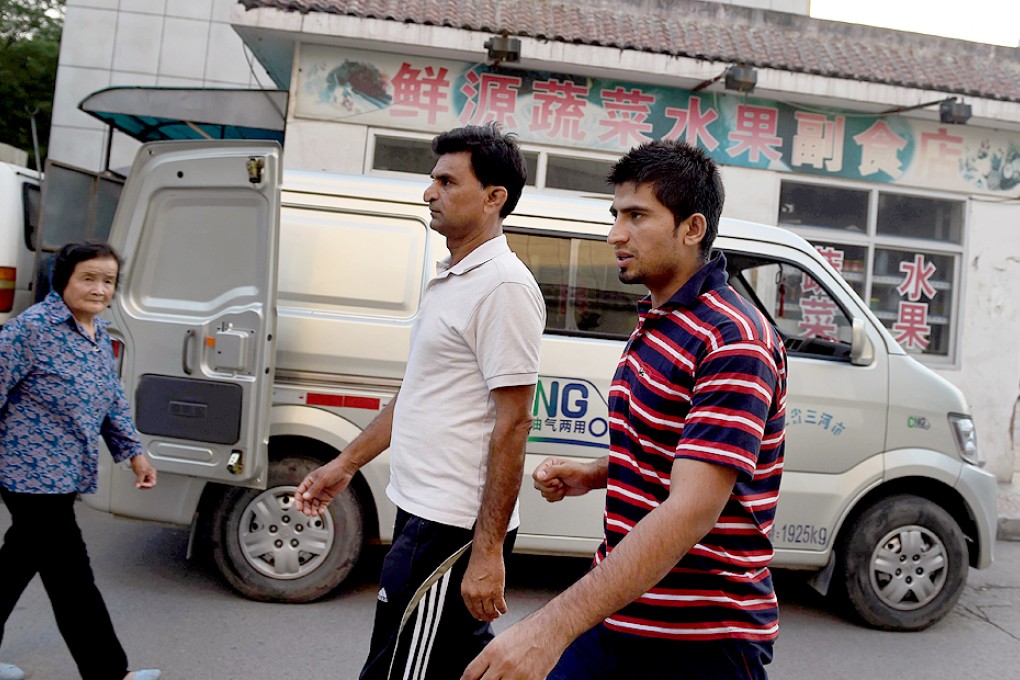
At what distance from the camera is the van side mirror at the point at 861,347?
15.0ft

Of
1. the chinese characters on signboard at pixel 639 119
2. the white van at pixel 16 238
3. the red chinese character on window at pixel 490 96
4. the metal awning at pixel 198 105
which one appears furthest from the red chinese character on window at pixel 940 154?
the white van at pixel 16 238

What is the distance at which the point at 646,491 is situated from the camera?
173 centimetres

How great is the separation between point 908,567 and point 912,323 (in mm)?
5338

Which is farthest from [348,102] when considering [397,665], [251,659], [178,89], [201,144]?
[397,665]

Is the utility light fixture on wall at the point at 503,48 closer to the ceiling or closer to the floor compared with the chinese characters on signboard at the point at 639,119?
closer to the ceiling

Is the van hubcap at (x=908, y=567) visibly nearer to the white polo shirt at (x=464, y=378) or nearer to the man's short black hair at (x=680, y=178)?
the white polo shirt at (x=464, y=378)

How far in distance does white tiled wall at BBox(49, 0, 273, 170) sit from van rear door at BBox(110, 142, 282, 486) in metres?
10.3

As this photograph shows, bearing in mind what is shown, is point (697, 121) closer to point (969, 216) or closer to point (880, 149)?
point (880, 149)

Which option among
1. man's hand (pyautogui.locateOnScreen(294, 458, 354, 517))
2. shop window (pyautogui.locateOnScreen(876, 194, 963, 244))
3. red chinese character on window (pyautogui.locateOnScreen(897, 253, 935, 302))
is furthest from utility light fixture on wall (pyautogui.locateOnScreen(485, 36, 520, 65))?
man's hand (pyautogui.locateOnScreen(294, 458, 354, 517))

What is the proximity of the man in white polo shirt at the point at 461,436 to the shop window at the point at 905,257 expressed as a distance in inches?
298

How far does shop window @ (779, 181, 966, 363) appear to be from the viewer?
9406 mm

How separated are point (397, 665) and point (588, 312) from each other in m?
2.69

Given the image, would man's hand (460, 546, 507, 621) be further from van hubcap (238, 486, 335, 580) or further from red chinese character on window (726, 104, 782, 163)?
red chinese character on window (726, 104, 782, 163)

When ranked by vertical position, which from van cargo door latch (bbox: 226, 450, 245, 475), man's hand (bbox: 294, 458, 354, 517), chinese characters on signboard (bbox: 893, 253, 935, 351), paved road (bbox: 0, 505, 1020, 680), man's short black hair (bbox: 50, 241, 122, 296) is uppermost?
chinese characters on signboard (bbox: 893, 253, 935, 351)
